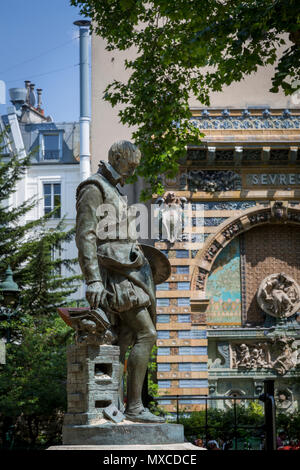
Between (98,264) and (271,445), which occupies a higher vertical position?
(98,264)

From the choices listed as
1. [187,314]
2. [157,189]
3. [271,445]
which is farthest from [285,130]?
[271,445]

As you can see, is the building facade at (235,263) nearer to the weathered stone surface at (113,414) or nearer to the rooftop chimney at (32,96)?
the weathered stone surface at (113,414)

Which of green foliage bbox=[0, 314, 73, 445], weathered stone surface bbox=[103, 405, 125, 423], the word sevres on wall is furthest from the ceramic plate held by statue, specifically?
the word sevres on wall

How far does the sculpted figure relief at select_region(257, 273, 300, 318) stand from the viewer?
21250 mm

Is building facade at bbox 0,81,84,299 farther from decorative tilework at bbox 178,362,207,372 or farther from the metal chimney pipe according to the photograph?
decorative tilework at bbox 178,362,207,372

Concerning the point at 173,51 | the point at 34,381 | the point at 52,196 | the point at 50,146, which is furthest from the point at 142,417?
the point at 50,146

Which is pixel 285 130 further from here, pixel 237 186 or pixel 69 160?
pixel 69 160

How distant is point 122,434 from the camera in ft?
22.1

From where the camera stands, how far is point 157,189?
51.9ft

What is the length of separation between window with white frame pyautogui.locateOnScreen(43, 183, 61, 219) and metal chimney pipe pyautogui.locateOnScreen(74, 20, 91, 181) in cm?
278

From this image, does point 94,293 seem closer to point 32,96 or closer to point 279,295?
point 279,295

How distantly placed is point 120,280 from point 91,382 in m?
1.02

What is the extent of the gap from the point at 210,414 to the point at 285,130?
7.76 meters

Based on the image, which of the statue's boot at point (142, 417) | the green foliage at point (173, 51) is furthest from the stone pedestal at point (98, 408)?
the green foliage at point (173, 51)
